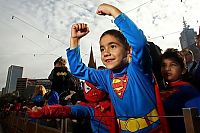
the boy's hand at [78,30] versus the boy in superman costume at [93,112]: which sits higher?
the boy's hand at [78,30]

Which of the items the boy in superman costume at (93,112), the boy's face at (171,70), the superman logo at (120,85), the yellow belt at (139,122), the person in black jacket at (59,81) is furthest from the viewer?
the person in black jacket at (59,81)

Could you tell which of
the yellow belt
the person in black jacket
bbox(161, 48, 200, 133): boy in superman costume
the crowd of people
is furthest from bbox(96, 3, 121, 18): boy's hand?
the person in black jacket

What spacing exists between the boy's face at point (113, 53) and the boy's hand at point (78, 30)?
0.99 feet

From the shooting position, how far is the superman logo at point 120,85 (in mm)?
1648

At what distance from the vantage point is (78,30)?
1.98 meters

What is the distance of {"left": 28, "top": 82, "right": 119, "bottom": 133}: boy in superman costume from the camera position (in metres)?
1.78

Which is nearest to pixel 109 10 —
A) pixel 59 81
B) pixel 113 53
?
→ pixel 113 53

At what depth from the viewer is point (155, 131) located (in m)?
1.46

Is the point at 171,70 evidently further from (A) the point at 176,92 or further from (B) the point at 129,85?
(B) the point at 129,85

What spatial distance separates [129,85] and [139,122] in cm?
29

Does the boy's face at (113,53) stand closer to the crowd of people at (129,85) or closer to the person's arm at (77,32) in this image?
the crowd of people at (129,85)

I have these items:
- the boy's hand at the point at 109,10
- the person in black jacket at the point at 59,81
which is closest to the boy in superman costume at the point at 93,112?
the boy's hand at the point at 109,10

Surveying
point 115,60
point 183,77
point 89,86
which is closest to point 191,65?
point 183,77

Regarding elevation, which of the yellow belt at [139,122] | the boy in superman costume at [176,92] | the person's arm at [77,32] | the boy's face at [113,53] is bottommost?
the yellow belt at [139,122]
